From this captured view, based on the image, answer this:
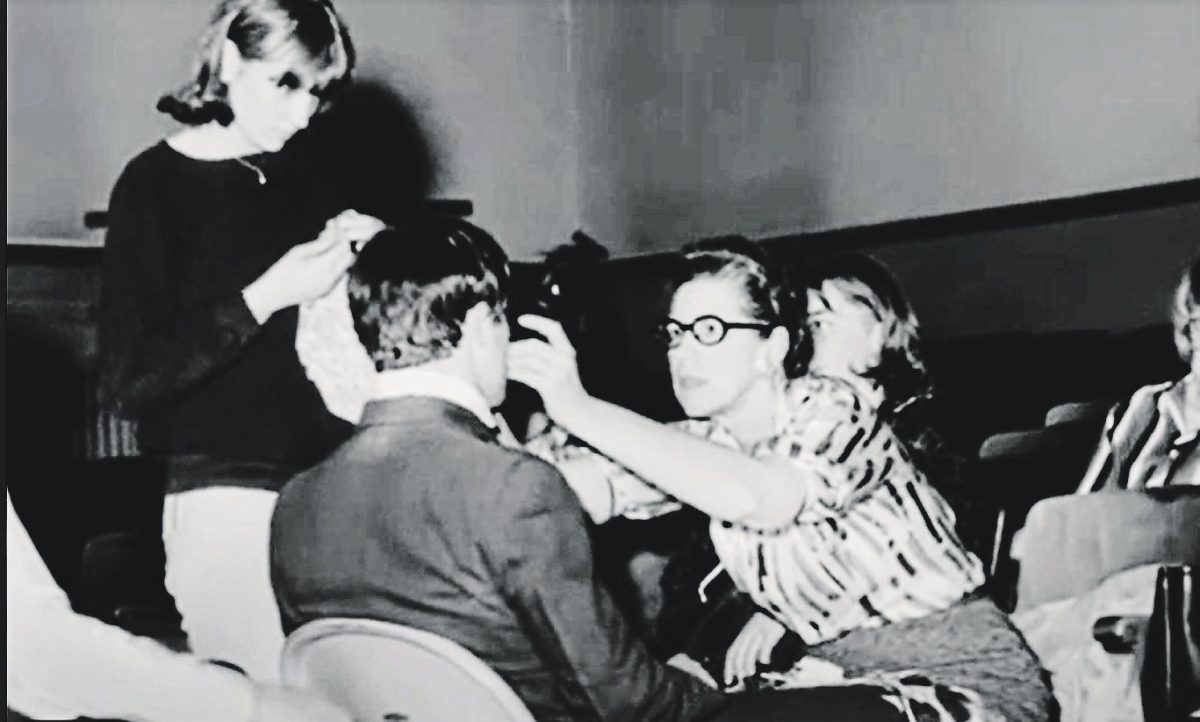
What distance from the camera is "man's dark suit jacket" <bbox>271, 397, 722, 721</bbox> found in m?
1.06

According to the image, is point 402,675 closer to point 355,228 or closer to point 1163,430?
point 355,228

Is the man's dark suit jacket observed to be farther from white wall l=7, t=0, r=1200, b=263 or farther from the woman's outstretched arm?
white wall l=7, t=0, r=1200, b=263

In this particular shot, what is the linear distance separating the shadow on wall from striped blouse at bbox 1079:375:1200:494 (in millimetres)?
1132

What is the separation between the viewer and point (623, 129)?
286 centimetres

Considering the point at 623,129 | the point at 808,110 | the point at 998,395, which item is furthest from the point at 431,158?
the point at 998,395

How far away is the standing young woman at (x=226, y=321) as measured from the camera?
4.42ft

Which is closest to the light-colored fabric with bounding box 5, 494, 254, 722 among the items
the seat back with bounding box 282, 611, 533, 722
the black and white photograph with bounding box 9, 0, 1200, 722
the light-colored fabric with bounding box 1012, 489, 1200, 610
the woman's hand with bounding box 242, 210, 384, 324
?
the black and white photograph with bounding box 9, 0, 1200, 722

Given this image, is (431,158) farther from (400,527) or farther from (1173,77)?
(400,527)

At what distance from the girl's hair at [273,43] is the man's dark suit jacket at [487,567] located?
40cm

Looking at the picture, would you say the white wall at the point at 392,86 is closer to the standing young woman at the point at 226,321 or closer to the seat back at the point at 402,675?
the standing young woman at the point at 226,321

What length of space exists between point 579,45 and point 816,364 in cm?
146

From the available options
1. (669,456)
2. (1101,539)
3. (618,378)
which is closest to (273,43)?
(669,456)

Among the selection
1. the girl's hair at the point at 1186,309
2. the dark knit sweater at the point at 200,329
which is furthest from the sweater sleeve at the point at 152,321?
the girl's hair at the point at 1186,309

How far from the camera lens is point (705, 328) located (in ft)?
4.32
